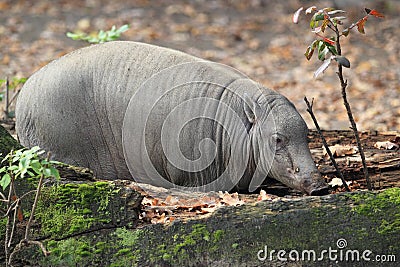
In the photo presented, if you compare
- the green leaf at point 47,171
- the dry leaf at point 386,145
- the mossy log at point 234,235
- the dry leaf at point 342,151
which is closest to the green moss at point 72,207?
the mossy log at point 234,235

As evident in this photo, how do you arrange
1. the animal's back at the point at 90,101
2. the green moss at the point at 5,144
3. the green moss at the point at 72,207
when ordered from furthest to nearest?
the animal's back at the point at 90,101
the green moss at the point at 5,144
the green moss at the point at 72,207

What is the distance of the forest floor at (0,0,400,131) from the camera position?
10.1 m

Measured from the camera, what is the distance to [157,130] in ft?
16.4

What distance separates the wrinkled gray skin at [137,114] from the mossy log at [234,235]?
142cm

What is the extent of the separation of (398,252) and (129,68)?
2744mm

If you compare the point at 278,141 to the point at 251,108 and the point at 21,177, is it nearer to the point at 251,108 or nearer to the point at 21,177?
the point at 251,108

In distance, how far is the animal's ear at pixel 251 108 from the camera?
15.8 ft

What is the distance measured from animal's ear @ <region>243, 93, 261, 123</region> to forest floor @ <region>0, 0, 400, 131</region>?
13.7ft

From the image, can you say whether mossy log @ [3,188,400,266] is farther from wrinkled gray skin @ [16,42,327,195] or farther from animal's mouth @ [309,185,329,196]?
wrinkled gray skin @ [16,42,327,195]

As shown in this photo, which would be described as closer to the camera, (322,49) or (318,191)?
(322,49)

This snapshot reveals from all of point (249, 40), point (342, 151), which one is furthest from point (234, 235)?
point (249, 40)

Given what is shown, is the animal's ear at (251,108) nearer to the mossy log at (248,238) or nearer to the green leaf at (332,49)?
the green leaf at (332,49)

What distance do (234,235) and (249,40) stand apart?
10.0 metres

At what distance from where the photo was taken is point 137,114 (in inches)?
200
